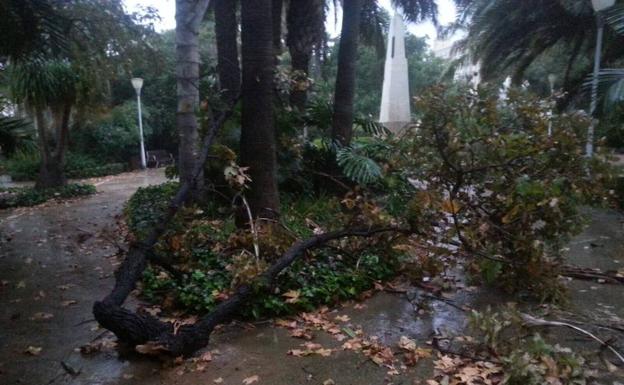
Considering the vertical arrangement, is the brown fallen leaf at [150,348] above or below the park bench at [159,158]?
below

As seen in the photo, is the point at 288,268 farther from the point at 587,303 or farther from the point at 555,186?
the point at 587,303

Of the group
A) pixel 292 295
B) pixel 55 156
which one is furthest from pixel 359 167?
pixel 55 156

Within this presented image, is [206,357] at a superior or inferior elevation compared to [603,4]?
inferior

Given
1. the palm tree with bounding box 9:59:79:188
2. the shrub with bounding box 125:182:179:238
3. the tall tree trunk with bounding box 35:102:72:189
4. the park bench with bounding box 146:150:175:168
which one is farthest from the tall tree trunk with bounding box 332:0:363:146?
the park bench with bounding box 146:150:175:168

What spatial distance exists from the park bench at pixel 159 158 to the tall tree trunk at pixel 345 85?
14274 mm

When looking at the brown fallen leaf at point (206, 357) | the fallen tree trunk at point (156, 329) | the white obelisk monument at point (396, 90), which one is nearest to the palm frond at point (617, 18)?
the fallen tree trunk at point (156, 329)

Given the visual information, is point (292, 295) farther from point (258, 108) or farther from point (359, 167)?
point (359, 167)

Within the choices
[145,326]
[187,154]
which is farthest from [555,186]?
[187,154]

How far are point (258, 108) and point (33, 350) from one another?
121 inches

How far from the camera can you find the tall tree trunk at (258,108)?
5.06m

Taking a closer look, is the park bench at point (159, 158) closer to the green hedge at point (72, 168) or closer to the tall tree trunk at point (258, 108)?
the green hedge at point (72, 168)

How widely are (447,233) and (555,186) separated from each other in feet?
3.16

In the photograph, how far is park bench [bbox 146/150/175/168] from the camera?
20.9 metres

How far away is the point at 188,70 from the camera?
6.49 meters
